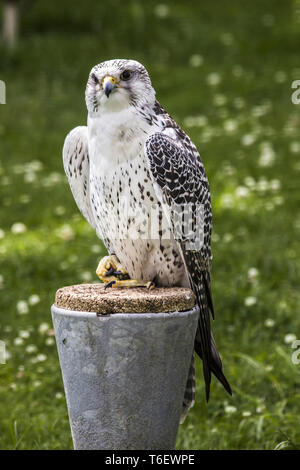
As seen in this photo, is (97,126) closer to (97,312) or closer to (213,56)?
(97,312)

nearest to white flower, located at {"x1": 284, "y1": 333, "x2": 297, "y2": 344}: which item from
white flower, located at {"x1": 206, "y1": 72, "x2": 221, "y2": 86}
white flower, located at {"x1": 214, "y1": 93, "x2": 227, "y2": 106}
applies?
white flower, located at {"x1": 214, "y1": 93, "x2": 227, "y2": 106}

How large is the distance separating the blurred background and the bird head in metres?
1.80

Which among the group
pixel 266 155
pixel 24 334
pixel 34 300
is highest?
pixel 266 155

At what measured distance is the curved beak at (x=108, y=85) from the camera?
3033 millimetres

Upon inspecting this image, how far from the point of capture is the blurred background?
14.8 feet

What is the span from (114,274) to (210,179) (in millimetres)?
4878

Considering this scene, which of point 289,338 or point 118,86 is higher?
point 118,86

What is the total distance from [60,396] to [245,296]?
1.79 metres

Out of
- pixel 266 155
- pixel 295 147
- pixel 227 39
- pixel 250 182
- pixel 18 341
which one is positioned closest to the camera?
pixel 18 341

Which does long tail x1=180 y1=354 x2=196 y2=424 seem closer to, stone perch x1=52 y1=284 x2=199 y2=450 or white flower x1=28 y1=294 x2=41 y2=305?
stone perch x1=52 y1=284 x2=199 y2=450

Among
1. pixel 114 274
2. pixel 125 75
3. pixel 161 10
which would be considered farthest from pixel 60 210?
pixel 161 10

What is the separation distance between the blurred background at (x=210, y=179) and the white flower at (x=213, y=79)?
→ 0.04 m

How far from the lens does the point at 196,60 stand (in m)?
12.4

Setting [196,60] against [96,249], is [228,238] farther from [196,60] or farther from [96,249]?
[196,60]
